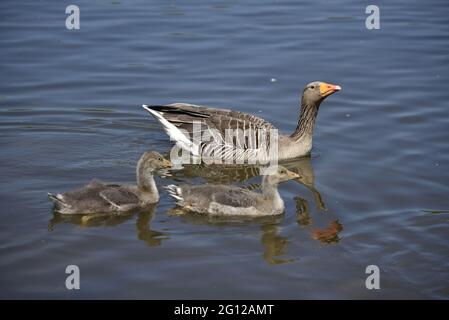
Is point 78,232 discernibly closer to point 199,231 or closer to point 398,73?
point 199,231

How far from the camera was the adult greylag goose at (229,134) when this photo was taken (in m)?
13.2

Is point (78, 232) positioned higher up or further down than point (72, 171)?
further down

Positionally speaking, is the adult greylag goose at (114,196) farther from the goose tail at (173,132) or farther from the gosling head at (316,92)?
the gosling head at (316,92)

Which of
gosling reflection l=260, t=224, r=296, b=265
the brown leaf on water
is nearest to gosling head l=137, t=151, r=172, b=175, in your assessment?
gosling reflection l=260, t=224, r=296, b=265

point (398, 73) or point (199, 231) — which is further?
point (398, 73)

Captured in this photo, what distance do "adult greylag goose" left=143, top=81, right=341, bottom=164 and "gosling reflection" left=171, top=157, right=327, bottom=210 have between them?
0.60ft

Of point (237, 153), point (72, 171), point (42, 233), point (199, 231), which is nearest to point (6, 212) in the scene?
point (42, 233)

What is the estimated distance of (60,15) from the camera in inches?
765

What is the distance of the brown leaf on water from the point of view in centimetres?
1028

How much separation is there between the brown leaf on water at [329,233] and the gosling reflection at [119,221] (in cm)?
196

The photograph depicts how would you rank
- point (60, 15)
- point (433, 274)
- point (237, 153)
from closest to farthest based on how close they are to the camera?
point (433, 274)
point (237, 153)
point (60, 15)

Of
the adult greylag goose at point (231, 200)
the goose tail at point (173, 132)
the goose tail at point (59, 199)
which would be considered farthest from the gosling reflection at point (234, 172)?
the goose tail at point (59, 199)

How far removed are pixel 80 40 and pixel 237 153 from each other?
250 inches

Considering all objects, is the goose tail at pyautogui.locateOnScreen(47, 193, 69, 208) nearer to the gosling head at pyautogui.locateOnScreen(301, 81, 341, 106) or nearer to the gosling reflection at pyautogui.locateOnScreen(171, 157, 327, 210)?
the gosling reflection at pyautogui.locateOnScreen(171, 157, 327, 210)
